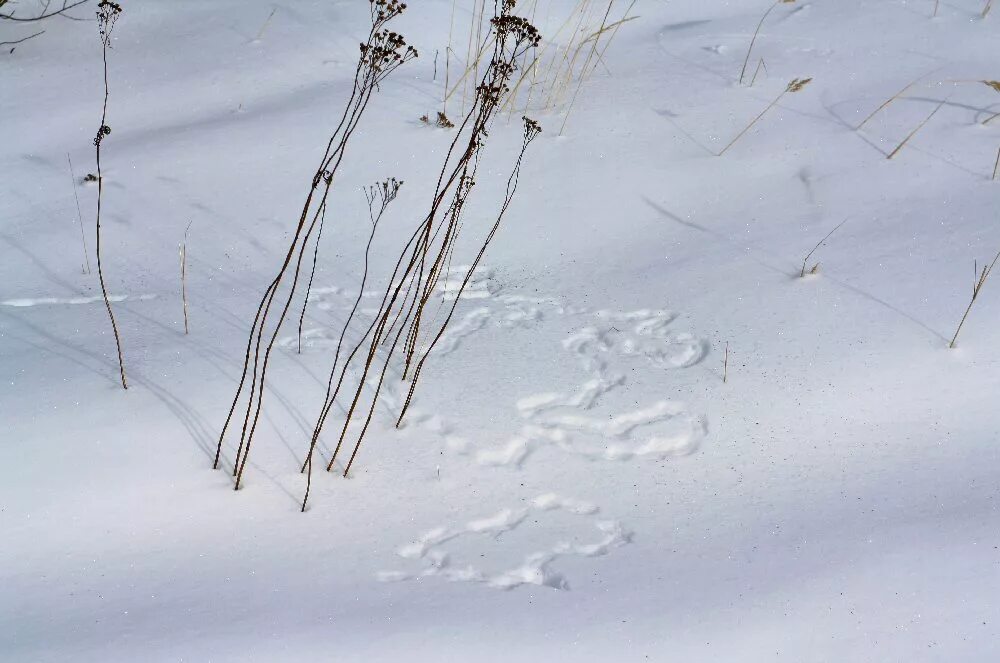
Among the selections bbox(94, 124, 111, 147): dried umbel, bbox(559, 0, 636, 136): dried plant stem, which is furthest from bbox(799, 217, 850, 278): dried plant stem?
bbox(94, 124, 111, 147): dried umbel

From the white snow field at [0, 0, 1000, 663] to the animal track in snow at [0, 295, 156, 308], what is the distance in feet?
0.06

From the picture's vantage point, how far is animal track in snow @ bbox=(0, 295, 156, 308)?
2.71 m

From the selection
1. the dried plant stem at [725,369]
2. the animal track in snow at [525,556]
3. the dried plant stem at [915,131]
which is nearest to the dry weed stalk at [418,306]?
the animal track in snow at [525,556]

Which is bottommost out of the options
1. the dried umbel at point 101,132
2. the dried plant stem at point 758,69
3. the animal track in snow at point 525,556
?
the animal track in snow at point 525,556

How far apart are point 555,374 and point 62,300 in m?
1.51

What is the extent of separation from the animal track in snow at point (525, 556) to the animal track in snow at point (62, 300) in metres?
1.39

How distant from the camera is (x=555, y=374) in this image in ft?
8.10

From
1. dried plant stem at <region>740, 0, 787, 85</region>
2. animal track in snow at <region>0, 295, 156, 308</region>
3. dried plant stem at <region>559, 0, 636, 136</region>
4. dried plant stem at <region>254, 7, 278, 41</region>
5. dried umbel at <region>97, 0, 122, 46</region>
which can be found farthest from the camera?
dried plant stem at <region>254, 7, 278, 41</region>

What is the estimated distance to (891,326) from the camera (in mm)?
2533

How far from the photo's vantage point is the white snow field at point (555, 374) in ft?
5.57

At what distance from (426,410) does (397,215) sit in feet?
3.77

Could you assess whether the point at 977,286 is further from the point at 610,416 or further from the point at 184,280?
the point at 184,280

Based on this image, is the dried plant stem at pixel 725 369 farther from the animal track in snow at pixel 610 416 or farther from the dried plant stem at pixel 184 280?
the dried plant stem at pixel 184 280

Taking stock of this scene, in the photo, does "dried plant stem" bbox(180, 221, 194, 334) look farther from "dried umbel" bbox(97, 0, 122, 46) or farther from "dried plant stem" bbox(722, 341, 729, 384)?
"dried plant stem" bbox(722, 341, 729, 384)
